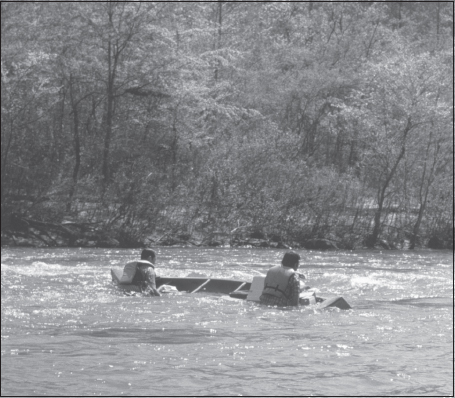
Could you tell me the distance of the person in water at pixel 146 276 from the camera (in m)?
13.4

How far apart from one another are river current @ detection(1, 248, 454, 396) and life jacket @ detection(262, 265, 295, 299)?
0.27m

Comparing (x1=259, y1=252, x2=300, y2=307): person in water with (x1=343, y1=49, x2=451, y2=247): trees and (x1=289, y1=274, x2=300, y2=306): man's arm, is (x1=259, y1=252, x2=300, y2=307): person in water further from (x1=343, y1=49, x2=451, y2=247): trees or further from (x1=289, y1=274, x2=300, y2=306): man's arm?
(x1=343, y1=49, x2=451, y2=247): trees

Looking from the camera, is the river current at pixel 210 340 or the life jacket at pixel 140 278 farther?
the life jacket at pixel 140 278

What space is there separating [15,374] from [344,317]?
7.62 m

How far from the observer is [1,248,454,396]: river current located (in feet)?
19.5

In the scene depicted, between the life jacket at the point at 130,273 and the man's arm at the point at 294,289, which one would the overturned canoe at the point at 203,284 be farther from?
the man's arm at the point at 294,289

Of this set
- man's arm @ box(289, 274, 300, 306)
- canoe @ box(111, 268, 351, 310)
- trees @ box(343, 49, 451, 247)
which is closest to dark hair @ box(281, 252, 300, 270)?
man's arm @ box(289, 274, 300, 306)

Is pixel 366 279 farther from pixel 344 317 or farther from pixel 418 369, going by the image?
pixel 418 369

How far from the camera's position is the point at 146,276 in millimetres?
13398

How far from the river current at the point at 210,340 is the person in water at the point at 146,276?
0.30 meters

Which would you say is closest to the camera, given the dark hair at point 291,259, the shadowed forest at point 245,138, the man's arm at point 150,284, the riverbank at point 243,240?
the dark hair at point 291,259

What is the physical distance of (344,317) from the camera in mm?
12148

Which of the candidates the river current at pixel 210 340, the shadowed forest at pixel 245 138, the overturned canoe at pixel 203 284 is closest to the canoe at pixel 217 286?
the overturned canoe at pixel 203 284

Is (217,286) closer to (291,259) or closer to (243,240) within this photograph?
(291,259)
